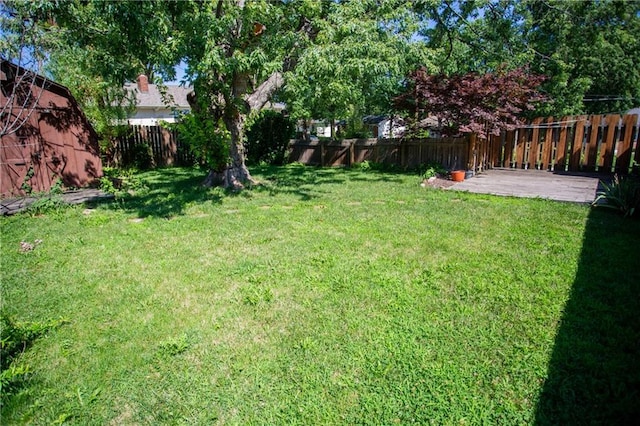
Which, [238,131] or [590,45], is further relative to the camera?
[590,45]

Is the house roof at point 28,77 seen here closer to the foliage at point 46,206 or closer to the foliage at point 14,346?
the foliage at point 46,206

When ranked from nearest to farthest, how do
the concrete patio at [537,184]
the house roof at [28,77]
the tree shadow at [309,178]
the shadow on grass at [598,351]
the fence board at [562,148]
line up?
the shadow on grass at [598,351]
the house roof at [28,77]
the concrete patio at [537,184]
the tree shadow at [309,178]
the fence board at [562,148]

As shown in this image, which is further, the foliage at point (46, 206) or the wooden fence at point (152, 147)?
the wooden fence at point (152, 147)

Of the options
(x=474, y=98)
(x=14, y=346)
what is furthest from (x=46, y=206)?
(x=474, y=98)

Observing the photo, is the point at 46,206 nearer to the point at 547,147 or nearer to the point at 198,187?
the point at 198,187

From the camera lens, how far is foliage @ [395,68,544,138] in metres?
8.92

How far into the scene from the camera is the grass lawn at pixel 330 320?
2.09 m

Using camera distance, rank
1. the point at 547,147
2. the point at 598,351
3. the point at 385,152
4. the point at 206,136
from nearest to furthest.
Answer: the point at 598,351, the point at 206,136, the point at 547,147, the point at 385,152

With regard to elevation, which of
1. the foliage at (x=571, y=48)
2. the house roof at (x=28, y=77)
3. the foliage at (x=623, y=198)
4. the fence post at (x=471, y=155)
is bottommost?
the foliage at (x=623, y=198)

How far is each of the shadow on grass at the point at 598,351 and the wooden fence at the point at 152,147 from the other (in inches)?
488

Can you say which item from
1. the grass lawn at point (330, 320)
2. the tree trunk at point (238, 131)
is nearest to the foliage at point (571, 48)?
the tree trunk at point (238, 131)

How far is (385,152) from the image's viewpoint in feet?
39.7

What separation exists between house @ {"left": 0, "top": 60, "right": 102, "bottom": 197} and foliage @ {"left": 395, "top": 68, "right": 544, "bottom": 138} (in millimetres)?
8671

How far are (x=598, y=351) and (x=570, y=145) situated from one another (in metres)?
9.72
